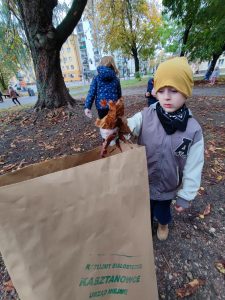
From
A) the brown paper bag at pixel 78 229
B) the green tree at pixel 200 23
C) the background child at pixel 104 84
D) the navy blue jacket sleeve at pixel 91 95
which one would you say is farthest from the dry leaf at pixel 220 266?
the green tree at pixel 200 23

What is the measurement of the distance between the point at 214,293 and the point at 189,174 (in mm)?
905

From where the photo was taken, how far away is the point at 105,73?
9.52ft

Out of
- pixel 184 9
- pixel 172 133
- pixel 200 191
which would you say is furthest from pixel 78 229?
pixel 184 9

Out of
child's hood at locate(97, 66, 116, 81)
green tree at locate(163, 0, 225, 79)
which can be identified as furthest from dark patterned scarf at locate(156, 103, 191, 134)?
green tree at locate(163, 0, 225, 79)

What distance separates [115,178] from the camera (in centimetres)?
75

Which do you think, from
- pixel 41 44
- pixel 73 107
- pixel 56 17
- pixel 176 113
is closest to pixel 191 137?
pixel 176 113

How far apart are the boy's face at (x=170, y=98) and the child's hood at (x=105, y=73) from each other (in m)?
1.94

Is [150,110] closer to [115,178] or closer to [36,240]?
[115,178]

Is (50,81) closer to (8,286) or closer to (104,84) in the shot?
(104,84)

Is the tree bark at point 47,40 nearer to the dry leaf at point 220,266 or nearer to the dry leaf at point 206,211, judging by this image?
the dry leaf at point 206,211

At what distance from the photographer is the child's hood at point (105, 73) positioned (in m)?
2.89

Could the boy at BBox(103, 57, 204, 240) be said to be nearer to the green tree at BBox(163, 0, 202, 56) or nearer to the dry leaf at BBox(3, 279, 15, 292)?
the dry leaf at BBox(3, 279, 15, 292)

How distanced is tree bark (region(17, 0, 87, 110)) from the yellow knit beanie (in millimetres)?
4966

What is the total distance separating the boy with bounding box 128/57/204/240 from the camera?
1.09 metres
